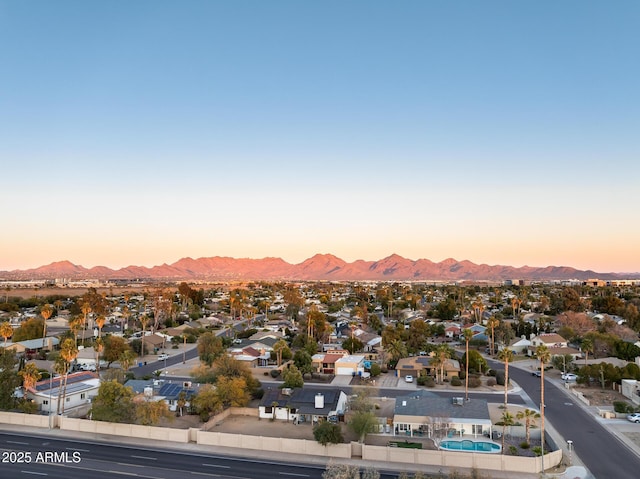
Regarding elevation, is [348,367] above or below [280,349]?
below

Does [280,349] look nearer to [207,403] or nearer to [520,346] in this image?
[207,403]

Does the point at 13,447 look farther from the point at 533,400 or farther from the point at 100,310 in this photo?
the point at 100,310

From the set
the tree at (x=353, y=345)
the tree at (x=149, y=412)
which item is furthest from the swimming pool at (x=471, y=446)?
the tree at (x=353, y=345)

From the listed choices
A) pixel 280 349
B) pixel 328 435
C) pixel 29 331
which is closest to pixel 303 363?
pixel 280 349

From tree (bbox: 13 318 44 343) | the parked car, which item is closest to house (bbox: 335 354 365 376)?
the parked car

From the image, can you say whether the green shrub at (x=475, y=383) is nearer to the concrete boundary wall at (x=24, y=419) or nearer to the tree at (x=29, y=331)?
the concrete boundary wall at (x=24, y=419)
